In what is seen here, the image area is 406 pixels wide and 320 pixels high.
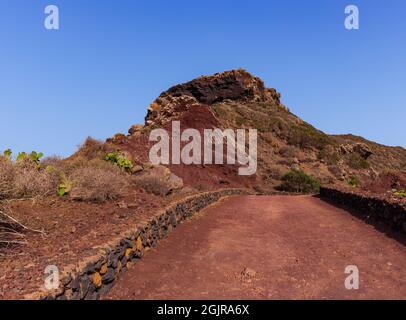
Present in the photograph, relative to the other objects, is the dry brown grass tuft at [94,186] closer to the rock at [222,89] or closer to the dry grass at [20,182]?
the dry grass at [20,182]

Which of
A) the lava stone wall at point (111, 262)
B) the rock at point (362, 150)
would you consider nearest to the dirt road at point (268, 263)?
the lava stone wall at point (111, 262)

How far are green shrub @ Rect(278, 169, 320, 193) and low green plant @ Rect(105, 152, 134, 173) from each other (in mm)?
16093

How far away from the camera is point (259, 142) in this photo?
42188 millimetres

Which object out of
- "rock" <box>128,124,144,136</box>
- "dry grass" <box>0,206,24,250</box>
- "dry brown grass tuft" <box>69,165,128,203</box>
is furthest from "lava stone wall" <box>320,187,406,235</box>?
"rock" <box>128,124,144,136</box>

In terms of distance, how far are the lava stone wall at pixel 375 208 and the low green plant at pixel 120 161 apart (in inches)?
381

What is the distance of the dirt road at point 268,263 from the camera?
20.3 feet

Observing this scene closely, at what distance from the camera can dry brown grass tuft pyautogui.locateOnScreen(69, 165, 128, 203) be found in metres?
11.0

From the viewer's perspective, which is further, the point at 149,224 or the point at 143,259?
the point at 149,224

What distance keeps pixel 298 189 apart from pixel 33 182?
23.0 metres

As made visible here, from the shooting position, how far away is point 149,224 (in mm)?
8758

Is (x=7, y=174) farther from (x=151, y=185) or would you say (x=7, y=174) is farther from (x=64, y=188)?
(x=151, y=185)

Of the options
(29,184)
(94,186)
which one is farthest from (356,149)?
(29,184)
